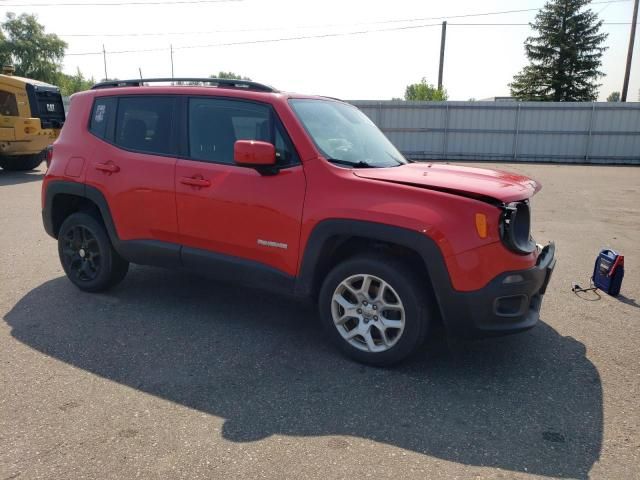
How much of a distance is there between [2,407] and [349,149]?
2876mm

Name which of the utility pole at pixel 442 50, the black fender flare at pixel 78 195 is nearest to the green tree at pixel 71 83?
the utility pole at pixel 442 50

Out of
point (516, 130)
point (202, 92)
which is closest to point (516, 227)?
point (202, 92)

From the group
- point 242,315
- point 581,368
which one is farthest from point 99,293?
point 581,368

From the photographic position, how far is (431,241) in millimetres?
3193

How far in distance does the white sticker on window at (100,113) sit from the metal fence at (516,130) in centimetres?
1861

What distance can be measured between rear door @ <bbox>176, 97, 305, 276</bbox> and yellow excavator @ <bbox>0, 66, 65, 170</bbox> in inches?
491

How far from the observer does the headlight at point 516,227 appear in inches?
126

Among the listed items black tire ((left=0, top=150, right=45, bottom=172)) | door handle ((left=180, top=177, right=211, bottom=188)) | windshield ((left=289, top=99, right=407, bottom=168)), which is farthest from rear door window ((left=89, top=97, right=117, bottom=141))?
black tire ((left=0, top=150, right=45, bottom=172))

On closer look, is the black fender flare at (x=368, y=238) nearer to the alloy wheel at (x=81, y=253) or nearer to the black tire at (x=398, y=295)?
the black tire at (x=398, y=295)

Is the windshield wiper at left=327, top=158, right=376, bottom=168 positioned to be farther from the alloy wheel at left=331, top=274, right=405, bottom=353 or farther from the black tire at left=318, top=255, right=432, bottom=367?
the alloy wheel at left=331, top=274, right=405, bottom=353

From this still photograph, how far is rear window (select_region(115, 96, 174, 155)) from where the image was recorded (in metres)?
4.32

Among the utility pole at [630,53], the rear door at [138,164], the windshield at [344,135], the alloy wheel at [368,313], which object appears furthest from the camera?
the utility pole at [630,53]

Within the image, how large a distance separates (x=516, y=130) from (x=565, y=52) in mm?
20969

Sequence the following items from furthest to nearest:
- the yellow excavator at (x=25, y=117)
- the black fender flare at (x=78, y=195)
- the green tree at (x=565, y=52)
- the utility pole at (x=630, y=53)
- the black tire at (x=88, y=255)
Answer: the green tree at (x=565, y=52) < the utility pole at (x=630, y=53) < the yellow excavator at (x=25, y=117) < the black tire at (x=88, y=255) < the black fender flare at (x=78, y=195)
